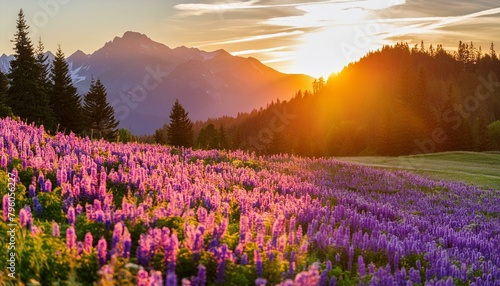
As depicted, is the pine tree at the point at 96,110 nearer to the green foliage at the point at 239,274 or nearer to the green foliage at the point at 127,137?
the green foliage at the point at 127,137

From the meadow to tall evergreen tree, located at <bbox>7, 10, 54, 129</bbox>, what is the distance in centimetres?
5254

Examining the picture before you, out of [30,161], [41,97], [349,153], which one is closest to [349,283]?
[30,161]

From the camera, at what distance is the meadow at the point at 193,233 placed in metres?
4.77

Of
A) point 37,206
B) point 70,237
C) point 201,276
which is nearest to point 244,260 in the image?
point 201,276

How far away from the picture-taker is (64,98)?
76125 mm

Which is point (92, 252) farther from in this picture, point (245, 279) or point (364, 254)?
point (364, 254)

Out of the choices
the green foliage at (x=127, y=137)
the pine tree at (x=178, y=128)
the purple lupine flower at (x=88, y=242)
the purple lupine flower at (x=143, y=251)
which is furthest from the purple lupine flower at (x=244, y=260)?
the pine tree at (x=178, y=128)

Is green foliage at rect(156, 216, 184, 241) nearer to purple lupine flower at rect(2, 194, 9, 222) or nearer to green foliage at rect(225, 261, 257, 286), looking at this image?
green foliage at rect(225, 261, 257, 286)

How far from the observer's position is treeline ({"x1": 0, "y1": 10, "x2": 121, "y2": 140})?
59969 mm

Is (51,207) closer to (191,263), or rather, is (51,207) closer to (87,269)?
(87,269)

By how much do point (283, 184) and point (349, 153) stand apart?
128867mm

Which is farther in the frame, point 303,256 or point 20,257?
point 303,256

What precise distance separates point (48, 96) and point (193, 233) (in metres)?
72.1

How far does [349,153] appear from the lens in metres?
138
